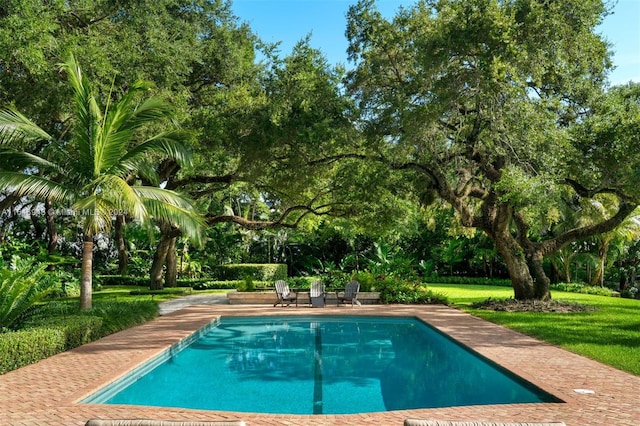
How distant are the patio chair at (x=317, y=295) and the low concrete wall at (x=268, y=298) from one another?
567mm

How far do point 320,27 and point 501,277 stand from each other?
24956mm

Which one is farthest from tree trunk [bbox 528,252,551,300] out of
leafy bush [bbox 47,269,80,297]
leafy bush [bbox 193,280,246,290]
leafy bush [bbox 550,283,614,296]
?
leafy bush [bbox 47,269,80,297]

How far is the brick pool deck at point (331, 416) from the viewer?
589 cm

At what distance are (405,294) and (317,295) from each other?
3.66 meters

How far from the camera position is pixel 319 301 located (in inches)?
741

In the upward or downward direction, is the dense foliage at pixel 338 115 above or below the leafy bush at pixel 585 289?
above

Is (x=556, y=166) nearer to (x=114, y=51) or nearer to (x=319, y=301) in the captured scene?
(x=319, y=301)

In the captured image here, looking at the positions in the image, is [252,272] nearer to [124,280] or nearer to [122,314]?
[124,280]

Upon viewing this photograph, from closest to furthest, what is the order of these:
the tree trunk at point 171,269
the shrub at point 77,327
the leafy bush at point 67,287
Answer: the shrub at point 77,327 < the leafy bush at point 67,287 < the tree trunk at point 171,269

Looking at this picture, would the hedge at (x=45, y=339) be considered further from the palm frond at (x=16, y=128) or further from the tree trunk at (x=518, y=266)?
the tree trunk at (x=518, y=266)

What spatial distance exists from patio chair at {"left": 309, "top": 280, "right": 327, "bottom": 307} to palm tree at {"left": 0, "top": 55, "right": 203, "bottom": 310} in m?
7.93

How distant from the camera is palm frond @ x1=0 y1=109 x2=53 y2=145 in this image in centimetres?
1052

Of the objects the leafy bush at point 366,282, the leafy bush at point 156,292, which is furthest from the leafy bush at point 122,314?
the leafy bush at point 366,282

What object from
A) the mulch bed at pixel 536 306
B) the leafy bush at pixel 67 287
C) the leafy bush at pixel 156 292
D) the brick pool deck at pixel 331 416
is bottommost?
the brick pool deck at pixel 331 416
